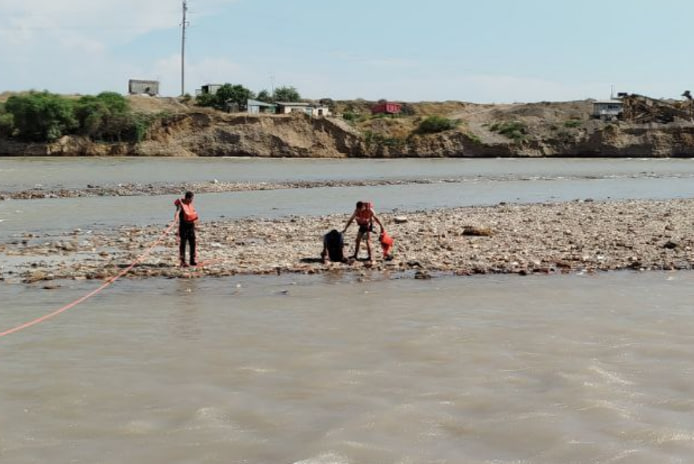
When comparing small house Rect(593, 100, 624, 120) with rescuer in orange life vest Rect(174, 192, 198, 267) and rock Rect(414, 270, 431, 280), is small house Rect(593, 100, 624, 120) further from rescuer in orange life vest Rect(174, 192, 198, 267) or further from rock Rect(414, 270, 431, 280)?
rescuer in orange life vest Rect(174, 192, 198, 267)

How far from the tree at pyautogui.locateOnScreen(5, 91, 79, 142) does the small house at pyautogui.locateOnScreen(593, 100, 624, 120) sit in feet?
183

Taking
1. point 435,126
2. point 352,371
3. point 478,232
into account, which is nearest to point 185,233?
point 478,232

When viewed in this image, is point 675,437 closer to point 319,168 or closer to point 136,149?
point 319,168

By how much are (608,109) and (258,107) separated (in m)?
39.2

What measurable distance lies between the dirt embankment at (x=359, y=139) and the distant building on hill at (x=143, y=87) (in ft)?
42.6

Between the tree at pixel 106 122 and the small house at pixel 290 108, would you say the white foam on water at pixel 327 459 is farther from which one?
the small house at pixel 290 108

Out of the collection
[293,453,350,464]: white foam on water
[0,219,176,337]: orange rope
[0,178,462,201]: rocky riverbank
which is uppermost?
[0,178,462,201]: rocky riverbank

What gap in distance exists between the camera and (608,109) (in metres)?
90.5

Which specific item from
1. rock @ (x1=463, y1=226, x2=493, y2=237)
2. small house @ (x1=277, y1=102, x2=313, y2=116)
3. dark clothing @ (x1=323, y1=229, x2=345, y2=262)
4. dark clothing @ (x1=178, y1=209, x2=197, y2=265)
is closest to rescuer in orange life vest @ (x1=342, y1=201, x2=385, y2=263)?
dark clothing @ (x1=323, y1=229, x2=345, y2=262)

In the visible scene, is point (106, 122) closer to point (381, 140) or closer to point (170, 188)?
point (381, 140)

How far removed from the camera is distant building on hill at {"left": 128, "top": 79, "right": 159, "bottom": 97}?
96.8 m

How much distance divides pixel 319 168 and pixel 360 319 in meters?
47.8

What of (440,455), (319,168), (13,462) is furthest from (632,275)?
(319,168)

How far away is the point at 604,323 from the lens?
10852 millimetres
